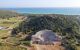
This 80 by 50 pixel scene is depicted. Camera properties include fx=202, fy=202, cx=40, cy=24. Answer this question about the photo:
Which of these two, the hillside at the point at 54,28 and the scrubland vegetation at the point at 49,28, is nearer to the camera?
the scrubland vegetation at the point at 49,28

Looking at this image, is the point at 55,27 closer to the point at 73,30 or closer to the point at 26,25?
the point at 73,30

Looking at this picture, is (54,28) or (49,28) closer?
(54,28)

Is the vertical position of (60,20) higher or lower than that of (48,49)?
higher

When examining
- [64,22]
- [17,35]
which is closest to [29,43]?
[17,35]

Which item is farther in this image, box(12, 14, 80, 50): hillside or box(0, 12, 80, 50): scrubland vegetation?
box(12, 14, 80, 50): hillside

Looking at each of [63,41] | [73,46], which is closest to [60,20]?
[63,41]

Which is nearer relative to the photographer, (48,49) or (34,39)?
(48,49)

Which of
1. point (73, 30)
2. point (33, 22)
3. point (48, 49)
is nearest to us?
point (48, 49)

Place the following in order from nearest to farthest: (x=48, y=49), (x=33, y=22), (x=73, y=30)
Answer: (x=48, y=49) < (x=73, y=30) < (x=33, y=22)

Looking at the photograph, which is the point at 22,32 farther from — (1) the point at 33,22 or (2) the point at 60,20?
(2) the point at 60,20
